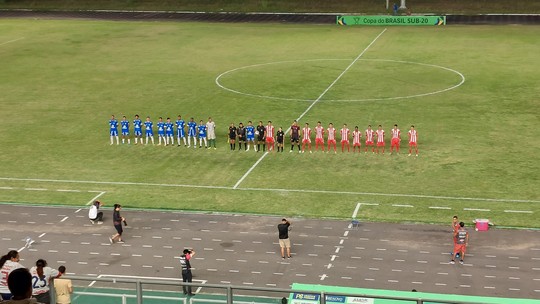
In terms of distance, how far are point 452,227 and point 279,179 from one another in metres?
11.9

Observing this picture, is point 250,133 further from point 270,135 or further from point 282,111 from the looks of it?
point 282,111

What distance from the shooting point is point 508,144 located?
57.5 meters

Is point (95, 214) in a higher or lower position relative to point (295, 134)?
lower

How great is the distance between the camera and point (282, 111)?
2608 inches

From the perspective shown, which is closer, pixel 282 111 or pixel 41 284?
pixel 41 284

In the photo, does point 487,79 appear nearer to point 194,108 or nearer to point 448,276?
point 194,108

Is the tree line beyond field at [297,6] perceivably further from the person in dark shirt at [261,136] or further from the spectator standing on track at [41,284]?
the spectator standing on track at [41,284]

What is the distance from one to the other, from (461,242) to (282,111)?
29.7 meters

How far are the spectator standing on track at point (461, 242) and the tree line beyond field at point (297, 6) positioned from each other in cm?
8484

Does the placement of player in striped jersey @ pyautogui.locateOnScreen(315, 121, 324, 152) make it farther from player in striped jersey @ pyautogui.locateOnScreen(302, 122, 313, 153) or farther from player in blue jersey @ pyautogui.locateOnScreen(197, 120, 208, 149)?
player in blue jersey @ pyautogui.locateOnScreen(197, 120, 208, 149)

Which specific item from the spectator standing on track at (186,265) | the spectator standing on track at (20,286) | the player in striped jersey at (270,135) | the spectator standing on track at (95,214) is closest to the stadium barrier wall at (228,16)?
the player in striped jersey at (270,135)

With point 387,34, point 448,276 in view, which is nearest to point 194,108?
point 448,276

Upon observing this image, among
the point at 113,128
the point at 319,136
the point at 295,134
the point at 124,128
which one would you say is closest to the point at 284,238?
the point at 295,134

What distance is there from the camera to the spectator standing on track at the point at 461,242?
38.2 m
